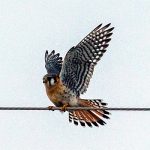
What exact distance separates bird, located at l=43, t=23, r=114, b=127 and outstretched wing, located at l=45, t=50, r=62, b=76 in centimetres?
57

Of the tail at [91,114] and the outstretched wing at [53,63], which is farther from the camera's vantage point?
the outstretched wing at [53,63]

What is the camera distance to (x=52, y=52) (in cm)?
1503

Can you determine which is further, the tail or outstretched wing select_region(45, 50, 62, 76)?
outstretched wing select_region(45, 50, 62, 76)

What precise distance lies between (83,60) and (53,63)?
5.52 ft

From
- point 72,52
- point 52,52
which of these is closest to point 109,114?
point 72,52

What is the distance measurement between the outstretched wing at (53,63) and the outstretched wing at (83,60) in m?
0.62

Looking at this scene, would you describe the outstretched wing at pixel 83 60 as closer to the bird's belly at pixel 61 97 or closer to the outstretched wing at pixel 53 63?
the bird's belly at pixel 61 97

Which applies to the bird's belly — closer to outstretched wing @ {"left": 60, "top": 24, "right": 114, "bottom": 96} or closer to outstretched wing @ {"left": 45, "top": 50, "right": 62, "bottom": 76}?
outstretched wing @ {"left": 60, "top": 24, "right": 114, "bottom": 96}

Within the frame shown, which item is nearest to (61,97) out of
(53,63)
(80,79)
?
(80,79)

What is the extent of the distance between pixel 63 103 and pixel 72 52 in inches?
33.2

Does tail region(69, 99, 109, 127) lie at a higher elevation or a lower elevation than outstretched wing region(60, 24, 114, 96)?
lower

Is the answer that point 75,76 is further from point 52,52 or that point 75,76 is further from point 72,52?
A: point 52,52

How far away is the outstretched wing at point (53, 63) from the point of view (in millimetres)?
13698

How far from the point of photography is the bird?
12484 mm
